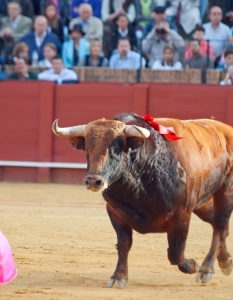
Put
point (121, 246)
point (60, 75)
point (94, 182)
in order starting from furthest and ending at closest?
1. point (60, 75)
2. point (121, 246)
3. point (94, 182)

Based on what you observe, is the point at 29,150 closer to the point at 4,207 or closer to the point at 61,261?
the point at 4,207

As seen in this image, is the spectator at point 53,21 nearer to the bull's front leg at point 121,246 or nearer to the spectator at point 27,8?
the spectator at point 27,8

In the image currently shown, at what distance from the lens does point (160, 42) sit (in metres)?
10.5

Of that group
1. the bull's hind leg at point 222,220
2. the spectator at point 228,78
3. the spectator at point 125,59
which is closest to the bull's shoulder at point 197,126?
the bull's hind leg at point 222,220

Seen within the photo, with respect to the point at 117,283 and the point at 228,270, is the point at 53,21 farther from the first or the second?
the point at 117,283

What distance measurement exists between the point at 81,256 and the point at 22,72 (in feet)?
17.6

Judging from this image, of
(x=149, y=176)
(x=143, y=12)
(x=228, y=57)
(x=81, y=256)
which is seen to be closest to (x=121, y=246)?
(x=149, y=176)

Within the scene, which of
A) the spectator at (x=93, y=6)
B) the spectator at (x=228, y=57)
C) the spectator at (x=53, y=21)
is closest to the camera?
the spectator at (x=228, y=57)

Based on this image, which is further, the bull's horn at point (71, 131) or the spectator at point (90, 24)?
the spectator at point (90, 24)

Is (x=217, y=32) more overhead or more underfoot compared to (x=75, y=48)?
more overhead

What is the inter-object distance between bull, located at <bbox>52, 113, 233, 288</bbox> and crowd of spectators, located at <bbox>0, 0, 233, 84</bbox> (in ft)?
17.4

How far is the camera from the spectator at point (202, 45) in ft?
33.9

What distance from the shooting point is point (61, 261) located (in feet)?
18.0

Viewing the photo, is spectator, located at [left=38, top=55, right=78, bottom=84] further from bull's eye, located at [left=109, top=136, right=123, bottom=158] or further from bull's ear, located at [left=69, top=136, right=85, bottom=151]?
bull's eye, located at [left=109, top=136, right=123, bottom=158]
